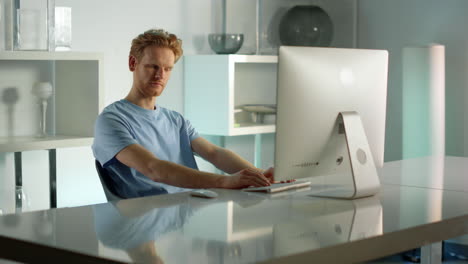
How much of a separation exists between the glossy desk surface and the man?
22 cm

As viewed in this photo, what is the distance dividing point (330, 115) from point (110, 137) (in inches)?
33.0

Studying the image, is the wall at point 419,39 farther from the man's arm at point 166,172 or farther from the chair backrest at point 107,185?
the chair backrest at point 107,185

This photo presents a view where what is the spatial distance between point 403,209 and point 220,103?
2.21 meters

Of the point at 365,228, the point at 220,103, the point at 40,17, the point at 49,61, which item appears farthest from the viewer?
the point at 220,103

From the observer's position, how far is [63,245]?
1.59 m

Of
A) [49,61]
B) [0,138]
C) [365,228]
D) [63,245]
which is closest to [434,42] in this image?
[49,61]

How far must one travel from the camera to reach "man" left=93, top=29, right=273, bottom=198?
259 centimetres

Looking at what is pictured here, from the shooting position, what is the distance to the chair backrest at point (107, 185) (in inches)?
105

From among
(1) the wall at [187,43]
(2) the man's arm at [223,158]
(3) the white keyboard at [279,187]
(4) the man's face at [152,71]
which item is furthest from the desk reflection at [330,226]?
(1) the wall at [187,43]

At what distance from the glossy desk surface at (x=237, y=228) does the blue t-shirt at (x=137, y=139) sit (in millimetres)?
407

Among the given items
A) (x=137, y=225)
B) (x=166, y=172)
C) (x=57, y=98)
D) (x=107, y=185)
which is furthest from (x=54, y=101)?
→ (x=137, y=225)

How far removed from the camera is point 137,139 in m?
2.81

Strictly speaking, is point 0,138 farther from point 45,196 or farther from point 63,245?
point 63,245

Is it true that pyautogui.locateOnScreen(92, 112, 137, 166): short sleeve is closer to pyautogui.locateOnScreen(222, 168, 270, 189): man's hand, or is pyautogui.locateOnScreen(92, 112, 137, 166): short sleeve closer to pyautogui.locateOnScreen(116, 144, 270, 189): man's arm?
pyautogui.locateOnScreen(116, 144, 270, 189): man's arm
